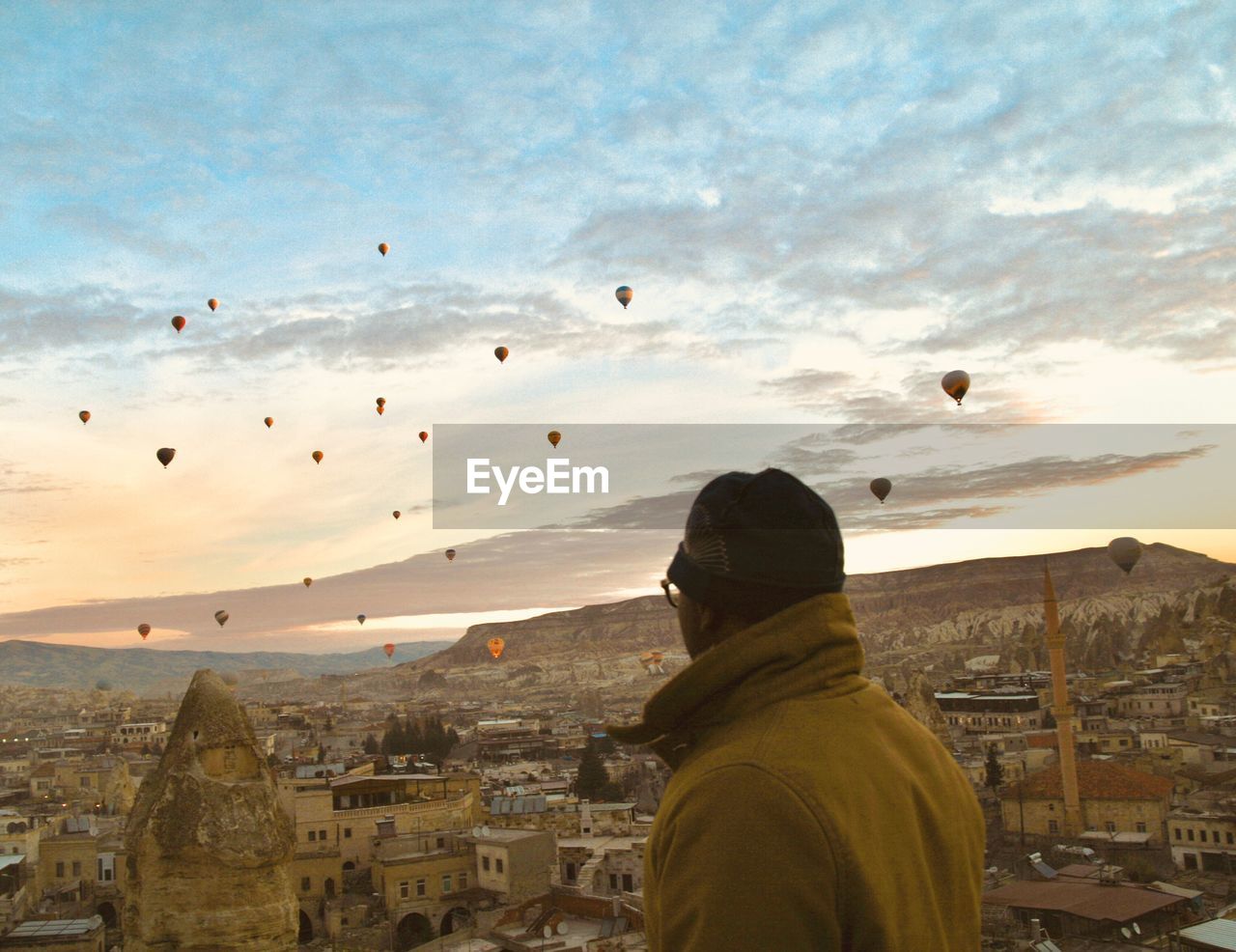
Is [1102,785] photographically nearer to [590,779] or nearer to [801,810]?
[590,779]

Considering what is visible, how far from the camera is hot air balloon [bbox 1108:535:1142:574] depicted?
2672cm

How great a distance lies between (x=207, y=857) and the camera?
6168 millimetres

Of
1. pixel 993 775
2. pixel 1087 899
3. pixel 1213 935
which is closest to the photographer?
pixel 1213 935

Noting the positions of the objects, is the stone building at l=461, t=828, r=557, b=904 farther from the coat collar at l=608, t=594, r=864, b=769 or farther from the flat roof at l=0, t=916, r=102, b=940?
the coat collar at l=608, t=594, r=864, b=769

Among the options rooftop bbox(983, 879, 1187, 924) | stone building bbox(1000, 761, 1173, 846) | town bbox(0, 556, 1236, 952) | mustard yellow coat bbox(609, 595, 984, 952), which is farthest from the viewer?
stone building bbox(1000, 761, 1173, 846)

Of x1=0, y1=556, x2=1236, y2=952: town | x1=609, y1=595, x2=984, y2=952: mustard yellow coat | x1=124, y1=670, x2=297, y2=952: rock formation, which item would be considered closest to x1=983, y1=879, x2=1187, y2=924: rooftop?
x1=0, y1=556, x2=1236, y2=952: town

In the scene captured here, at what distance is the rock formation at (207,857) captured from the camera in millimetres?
6074

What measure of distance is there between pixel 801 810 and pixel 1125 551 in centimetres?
2858

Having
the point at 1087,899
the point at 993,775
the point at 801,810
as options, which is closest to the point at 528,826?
the point at 993,775

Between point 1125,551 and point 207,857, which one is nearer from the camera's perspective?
point 207,857

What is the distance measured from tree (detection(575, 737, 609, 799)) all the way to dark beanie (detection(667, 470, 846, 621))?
29838 mm

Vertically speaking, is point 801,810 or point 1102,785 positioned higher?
point 801,810

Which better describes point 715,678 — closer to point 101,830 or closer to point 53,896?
point 53,896

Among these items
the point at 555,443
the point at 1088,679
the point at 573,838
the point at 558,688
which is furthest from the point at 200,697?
the point at 558,688
